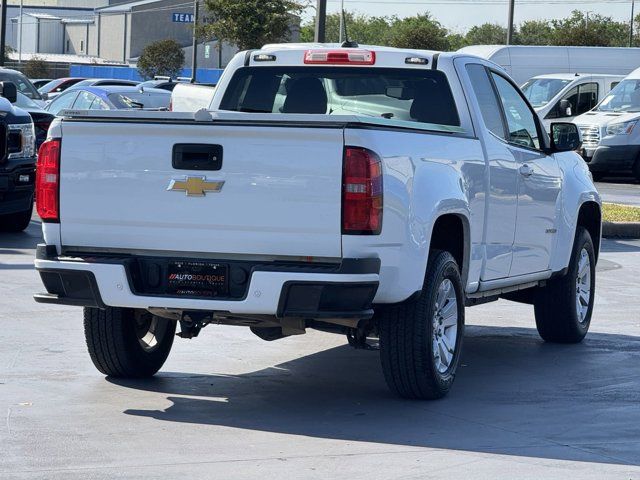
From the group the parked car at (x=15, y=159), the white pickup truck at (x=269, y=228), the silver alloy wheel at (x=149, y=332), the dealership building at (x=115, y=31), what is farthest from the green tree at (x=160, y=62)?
the white pickup truck at (x=269, y=228)

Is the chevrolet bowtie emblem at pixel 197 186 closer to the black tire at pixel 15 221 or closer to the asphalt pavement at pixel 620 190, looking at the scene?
the black tire at pixel 15 221

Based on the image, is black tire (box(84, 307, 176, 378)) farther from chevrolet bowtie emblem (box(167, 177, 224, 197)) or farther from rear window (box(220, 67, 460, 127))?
rear window (box(220, 67, 460, 127))

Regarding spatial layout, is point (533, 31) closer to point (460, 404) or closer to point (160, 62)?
point (160, 62)

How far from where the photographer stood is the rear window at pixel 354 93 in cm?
838

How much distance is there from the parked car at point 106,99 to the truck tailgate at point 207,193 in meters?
15.2

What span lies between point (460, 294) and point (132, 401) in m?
1.91

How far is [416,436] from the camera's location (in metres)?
6.63

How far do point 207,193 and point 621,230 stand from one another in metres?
11.2

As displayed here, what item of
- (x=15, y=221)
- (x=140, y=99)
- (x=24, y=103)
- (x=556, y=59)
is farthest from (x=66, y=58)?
(x=15, y=221)

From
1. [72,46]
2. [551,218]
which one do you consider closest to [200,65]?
[72,46]

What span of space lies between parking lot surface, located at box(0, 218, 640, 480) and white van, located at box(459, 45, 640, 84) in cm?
2365

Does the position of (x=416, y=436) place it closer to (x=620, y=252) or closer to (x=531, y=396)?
(x=531, y=396)

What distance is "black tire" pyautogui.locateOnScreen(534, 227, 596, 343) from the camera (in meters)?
9.58

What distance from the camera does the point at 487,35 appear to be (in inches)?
4624
